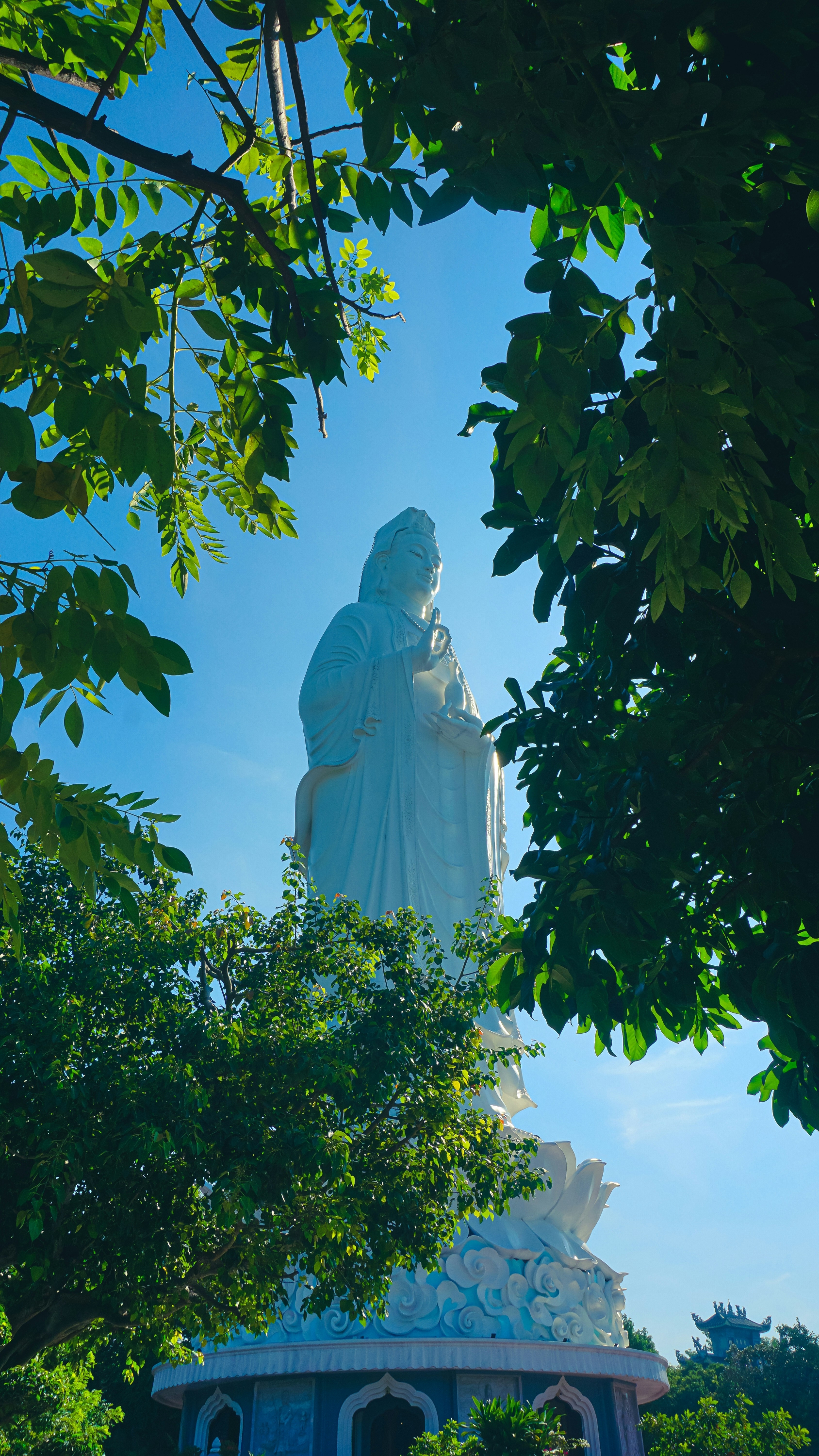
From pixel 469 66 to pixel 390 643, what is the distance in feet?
35.5

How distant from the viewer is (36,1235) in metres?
4.89

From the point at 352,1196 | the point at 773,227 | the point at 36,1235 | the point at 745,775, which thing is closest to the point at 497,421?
the point at 773,227

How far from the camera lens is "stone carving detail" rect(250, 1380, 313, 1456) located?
872cm

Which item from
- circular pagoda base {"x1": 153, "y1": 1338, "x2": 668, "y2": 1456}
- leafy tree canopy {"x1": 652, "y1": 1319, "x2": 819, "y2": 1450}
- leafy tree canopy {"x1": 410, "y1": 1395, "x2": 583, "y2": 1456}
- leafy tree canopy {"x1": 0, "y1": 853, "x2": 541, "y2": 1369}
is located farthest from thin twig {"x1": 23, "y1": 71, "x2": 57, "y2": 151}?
leafy tree canopy {"x1": 652, "y1": 1319, "x2": 819, "y2": 1450}

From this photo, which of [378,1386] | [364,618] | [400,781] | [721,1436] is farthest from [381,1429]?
[364,618]

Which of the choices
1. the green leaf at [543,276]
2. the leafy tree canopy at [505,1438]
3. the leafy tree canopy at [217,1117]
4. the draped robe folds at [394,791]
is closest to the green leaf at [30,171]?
the green leaf at [543,276]

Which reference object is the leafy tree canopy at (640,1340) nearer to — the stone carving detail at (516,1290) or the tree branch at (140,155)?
the stone carving detail at (516,1290)

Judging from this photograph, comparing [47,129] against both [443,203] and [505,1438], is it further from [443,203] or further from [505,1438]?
[505,1438]

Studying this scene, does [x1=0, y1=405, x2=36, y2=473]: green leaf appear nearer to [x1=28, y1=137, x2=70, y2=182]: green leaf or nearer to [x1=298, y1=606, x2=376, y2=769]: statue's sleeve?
[x1=28, y1=137, x2=70, y2=182]: green leaf

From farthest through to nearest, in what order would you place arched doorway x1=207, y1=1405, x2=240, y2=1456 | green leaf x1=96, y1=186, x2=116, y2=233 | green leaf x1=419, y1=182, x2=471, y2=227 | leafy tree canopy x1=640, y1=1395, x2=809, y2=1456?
leafy tree canopy x1=640, y1=1395, x2=809, y2=1456 < arched doorway x1=207, y1=1405, x2=240, y2=1456 < green leaf x1=96, y1=186, x2=116, y2=233 < green leaf x1=419, y1=182, x2=471, y2=227

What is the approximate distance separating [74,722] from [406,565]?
11.7 meters

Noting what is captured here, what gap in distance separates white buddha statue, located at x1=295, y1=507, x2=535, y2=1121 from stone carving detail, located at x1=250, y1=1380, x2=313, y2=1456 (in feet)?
10.9

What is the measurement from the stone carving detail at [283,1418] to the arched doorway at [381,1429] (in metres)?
0.42

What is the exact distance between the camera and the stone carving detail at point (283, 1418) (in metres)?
8.72
